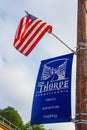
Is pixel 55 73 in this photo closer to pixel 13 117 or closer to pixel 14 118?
pixel 14 118

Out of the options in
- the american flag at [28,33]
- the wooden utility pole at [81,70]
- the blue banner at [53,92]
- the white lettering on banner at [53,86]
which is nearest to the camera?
the wooden utility pole at [81,70]

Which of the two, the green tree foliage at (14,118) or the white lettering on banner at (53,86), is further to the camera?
the green tree foliage at (14,118)

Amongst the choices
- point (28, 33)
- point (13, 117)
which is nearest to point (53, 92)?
point (28, 33)

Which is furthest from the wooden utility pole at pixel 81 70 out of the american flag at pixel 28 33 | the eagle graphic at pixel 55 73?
the american flag at pixel 28 33

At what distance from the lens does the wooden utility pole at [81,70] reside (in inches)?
325

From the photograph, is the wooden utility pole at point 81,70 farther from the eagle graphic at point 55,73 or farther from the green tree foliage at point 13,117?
the green tree foliage at point 13,117

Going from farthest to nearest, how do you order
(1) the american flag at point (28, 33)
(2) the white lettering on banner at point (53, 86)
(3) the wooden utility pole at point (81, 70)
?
(1) the american flag at point (28, 33)
(2) the white lettering on banner at point (53, 86)
(3) the wooden utility pole at point (81, 70)

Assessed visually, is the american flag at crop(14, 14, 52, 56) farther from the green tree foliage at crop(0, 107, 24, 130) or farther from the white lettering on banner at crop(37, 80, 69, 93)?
the green tree foliage at crop(0, 107, 24, 130)

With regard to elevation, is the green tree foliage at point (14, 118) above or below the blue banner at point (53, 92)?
above

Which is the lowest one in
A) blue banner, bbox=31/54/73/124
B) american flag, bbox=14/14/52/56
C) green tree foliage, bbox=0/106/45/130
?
blue banner, bbox=31/54/73/124

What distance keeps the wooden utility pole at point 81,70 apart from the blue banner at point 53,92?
29 cm

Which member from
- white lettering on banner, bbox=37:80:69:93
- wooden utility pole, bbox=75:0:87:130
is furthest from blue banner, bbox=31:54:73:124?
wooden utility pole, bbox=75:0:87:130

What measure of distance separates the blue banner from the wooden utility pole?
0.95ft

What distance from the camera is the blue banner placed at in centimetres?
868
